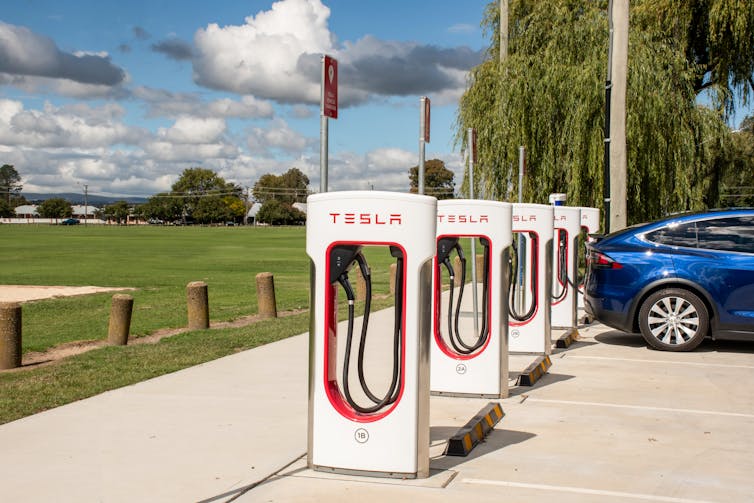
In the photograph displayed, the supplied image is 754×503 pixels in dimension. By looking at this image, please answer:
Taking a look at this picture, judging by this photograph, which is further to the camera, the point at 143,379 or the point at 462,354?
the point at 143,379

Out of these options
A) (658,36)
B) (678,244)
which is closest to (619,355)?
(678,244)

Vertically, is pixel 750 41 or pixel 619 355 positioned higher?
pixel 750 41

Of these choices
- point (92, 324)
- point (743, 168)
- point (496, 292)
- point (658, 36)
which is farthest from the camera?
point (743, 168)

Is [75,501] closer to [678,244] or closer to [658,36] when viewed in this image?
[678,244]

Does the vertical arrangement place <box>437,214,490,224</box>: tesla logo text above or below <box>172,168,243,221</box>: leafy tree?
below

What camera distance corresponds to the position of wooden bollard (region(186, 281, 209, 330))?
494 inches

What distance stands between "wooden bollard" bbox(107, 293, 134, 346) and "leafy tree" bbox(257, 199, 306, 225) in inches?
6163

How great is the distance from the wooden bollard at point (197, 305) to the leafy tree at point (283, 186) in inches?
6775

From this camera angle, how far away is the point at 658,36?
70.3 ft

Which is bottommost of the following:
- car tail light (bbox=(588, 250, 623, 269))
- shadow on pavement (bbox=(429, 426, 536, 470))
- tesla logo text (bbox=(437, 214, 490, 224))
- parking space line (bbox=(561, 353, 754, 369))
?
shadow on pavement (bbox=(429, 426, 536, 470))

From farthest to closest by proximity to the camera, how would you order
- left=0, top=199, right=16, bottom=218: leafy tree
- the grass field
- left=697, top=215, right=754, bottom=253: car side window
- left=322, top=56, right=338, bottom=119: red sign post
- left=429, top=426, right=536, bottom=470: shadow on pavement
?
left=0, top=199, right=16, bottom=218: leafy tree < left=697, top=215, right=754, bottom=253: car side window < the grass field < left=322, top=56, right=338, bottom=119: red sign post < left=429, top=426, right=536, bottom=470: shadow on pavement

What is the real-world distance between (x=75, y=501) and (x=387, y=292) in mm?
15613

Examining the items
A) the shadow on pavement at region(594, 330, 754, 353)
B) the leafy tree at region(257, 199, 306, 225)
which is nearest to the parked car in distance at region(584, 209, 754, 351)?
the shadow on pavement at region(594, 330, 754, 353)

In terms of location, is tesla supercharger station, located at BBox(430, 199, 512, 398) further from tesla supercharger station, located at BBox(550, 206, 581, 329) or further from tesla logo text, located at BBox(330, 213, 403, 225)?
tesla supercharger station, located at BBox(550, 206, 581, 329)
